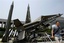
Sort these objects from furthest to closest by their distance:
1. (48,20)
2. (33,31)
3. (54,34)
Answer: (33,31) < (48,20) < (54,34)

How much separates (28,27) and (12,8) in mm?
4960

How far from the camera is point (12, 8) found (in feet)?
67.2

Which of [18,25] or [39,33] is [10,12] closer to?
[18,25]

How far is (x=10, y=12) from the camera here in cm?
1983

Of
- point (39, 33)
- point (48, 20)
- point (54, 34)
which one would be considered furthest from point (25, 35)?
point (54, 34)

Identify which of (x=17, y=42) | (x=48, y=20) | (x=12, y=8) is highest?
(x=12, y=8)

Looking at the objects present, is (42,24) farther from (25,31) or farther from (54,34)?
(54,34)

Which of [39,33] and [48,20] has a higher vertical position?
[48,20]

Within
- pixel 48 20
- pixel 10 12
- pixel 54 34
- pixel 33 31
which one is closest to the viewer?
pixel 54 34

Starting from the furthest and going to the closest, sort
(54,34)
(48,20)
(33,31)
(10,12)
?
(10,12) → (33,31) → (48,20) → (54,34)

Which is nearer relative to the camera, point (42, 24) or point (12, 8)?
point (42, 24)

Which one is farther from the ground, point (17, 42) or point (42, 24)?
point (42, 24)

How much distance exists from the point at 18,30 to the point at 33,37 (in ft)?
6.17

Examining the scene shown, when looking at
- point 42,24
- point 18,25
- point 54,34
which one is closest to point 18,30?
point 18,25
